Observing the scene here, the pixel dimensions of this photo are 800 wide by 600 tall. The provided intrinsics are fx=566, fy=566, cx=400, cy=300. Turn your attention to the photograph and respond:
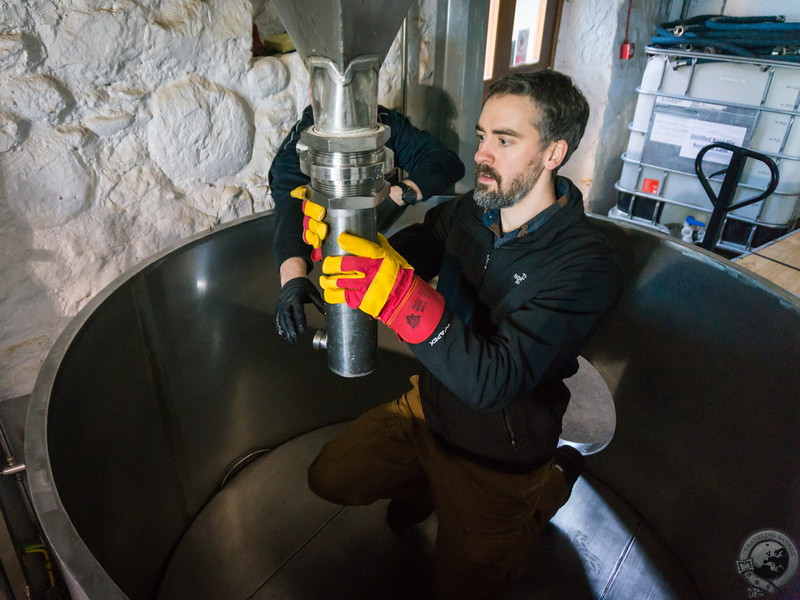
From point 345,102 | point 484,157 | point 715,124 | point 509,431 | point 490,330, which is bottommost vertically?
point 509,431

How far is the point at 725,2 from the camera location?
232 centimetres

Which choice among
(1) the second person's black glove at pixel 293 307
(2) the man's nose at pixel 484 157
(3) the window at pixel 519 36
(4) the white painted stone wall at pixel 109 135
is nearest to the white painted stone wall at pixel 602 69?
(3) the window at pixel 519 36

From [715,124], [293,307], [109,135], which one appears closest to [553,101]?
[293,307]

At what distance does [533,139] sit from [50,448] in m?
0.73

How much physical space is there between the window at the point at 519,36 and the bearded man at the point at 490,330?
3.27ft

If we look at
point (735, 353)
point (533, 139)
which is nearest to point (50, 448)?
point (533, 139)

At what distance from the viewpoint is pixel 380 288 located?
632mm

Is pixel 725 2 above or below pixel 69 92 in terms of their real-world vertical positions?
above

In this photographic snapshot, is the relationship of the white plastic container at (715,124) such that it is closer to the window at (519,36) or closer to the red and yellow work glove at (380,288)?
the window at (519,36)

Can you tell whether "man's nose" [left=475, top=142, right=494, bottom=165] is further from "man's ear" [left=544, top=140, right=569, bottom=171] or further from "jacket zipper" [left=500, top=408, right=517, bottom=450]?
"jacket zipper" [left=500, top=408, right=517, bottom=450]

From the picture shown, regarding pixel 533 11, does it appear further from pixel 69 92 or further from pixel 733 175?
pixel 69 92

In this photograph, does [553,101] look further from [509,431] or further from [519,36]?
[519,36]

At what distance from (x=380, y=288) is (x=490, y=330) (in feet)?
1.06

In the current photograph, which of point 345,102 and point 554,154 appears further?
point 554,154
